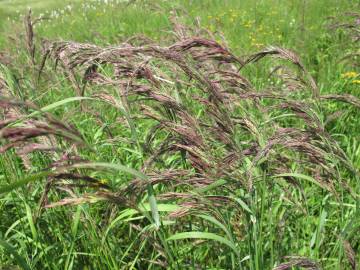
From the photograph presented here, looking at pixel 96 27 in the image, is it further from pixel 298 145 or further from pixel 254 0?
pixel 298 145

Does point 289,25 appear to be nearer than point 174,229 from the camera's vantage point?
No

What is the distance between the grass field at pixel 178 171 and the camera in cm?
135

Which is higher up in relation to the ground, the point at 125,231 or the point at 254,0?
the point at 254,0

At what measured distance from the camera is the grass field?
135 cm

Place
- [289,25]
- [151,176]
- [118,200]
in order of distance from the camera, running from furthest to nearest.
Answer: [289,25] < [151,176] < [118,200]

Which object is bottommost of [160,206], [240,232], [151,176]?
[240,232]

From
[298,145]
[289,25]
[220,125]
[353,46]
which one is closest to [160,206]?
[220,125]

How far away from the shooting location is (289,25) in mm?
6543

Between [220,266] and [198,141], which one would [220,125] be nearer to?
[198,141]

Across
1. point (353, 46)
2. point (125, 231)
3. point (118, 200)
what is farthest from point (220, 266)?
point (353, 46)

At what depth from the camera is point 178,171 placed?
1402 mm

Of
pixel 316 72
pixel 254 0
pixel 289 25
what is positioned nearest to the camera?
pixel 316 72

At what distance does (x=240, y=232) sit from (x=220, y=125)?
29.6 inches

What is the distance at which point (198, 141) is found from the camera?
1.42 m
